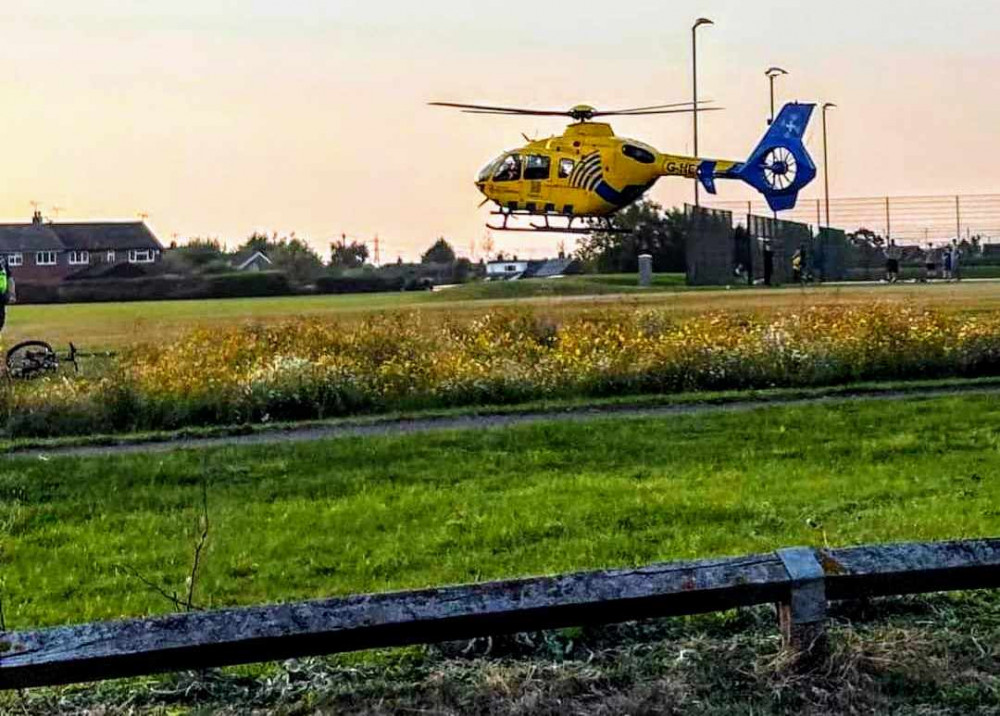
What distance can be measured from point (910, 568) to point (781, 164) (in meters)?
33.6

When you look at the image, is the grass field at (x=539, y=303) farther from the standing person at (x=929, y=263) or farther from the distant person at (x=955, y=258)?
the standing person at (x=929, y=263)

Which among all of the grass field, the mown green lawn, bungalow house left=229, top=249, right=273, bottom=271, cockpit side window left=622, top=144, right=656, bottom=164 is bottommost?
the mown green lawn

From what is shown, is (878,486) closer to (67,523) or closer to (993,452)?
(993,452)

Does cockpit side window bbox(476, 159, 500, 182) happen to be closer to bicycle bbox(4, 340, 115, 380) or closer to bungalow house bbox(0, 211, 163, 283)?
bicycle bbox(4, 340, 115, 380)

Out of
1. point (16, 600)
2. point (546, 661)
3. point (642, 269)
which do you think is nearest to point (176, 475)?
point (16, 600)

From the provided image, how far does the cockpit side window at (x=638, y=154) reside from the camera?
108ft

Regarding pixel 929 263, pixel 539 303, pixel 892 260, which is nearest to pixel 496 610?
pixel 539 303

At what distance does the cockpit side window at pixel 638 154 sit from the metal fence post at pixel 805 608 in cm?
2901

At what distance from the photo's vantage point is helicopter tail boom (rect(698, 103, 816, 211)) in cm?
3669

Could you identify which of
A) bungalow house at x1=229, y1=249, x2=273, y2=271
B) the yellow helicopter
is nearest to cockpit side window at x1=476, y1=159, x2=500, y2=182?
the yellow helicopter

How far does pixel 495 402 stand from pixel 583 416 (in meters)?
1.72

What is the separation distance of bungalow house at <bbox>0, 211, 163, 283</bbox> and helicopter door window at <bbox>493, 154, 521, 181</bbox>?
60.8m

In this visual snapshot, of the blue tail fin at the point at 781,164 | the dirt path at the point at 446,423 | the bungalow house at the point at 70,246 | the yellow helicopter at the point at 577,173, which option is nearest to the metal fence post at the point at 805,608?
the dirt path at the point at 446,423

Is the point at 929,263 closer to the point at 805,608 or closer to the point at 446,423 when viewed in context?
the point at 446,423
